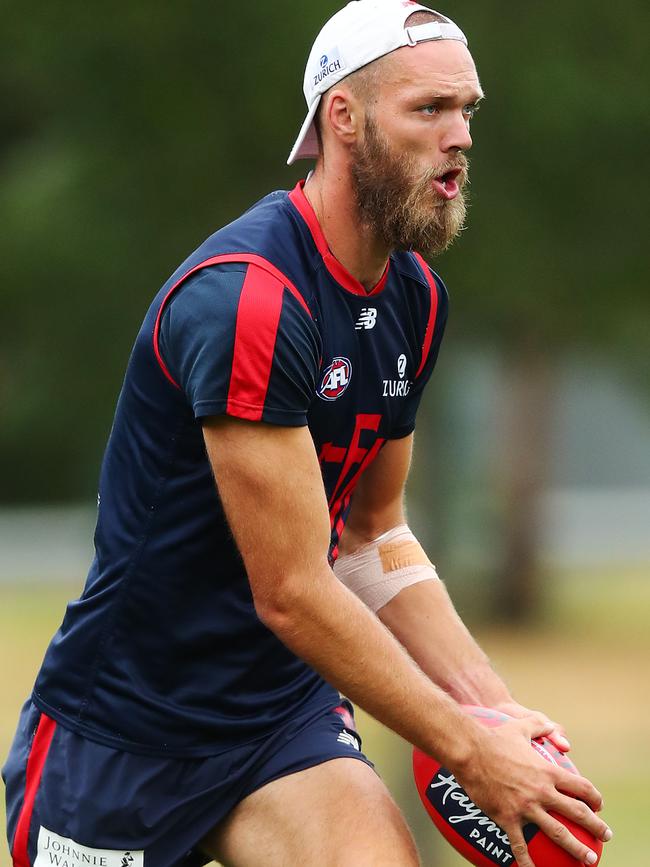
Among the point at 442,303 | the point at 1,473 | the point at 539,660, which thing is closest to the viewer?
the point at 442,303

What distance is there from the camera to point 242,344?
3609 mm

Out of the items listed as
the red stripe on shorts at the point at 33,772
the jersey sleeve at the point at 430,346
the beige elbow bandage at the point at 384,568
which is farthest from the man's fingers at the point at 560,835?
the red stripe on shorts at the point at 33,772

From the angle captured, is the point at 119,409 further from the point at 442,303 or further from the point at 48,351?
the point at 48,351

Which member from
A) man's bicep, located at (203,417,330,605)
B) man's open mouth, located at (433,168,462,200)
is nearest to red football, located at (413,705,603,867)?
man's bicep, located at (203,417,330,605)

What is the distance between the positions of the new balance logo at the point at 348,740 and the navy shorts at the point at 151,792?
27 millimetres

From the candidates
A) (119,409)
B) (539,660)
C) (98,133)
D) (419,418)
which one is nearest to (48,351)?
(98,133)

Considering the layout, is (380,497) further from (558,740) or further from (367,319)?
(558,740)

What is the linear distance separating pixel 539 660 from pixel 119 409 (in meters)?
9.92

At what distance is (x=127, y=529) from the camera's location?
13.5ft

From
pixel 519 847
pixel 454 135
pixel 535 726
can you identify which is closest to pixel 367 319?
pixel 454 135

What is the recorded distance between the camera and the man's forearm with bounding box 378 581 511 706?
4359 mm

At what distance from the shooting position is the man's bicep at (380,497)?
4582 millimetres

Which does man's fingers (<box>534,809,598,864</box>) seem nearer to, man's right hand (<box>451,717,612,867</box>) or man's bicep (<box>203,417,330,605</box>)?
man's right hand (<box>451,717,612,867</box>)

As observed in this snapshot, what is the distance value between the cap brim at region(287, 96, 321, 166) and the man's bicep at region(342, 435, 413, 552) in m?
0.84
